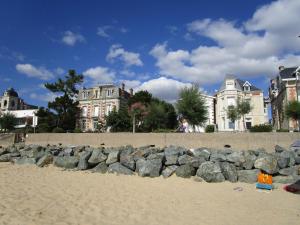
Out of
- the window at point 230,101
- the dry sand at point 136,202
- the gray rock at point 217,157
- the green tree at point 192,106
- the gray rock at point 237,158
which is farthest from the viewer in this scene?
the window at point 230,101

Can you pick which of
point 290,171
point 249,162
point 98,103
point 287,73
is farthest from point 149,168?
point 98,103

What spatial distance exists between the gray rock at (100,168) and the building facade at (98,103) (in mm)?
40799

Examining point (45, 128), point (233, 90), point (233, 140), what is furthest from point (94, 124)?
point (233, 140)

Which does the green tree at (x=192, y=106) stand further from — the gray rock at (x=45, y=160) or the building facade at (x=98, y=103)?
the building facade at (x=98, y=103)

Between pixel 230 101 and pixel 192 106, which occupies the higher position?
pixel 230 101

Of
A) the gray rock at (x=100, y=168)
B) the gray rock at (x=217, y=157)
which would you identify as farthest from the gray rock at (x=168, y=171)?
the gray rock at (x=100, y=168)

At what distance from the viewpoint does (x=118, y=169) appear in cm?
1205

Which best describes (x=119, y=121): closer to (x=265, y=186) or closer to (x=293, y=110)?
(x=293, y=110)

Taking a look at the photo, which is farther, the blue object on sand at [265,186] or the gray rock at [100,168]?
the gray rock at [100,168]

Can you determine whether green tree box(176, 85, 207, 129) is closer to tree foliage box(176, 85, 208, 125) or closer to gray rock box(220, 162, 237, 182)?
tree foliage box(176, 85, 208, 125)

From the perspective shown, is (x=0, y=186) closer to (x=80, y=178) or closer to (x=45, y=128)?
(x=80, y=178)

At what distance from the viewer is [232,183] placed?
404 inches

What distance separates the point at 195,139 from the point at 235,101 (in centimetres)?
3004

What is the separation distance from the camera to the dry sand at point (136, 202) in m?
6.04
